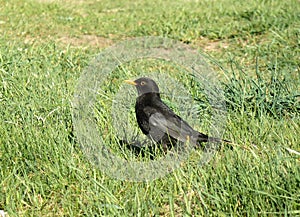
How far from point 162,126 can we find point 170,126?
0.06m

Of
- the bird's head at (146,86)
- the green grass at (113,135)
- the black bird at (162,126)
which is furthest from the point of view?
the bird's head at (146,86)

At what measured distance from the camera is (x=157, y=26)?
365 inches

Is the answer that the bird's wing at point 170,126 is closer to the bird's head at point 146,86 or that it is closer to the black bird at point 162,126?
the black bird at point 162,126

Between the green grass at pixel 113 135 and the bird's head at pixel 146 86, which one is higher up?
the bird's head at pixel 146 86

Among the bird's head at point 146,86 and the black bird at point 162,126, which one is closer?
the black bird at point 162,126

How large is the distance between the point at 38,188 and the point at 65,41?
5466 millimetres

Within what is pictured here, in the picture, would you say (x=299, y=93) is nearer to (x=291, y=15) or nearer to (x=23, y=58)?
(x=23, y=58)

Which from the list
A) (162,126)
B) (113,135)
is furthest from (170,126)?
(113,135)

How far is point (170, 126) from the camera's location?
3910 millimetres

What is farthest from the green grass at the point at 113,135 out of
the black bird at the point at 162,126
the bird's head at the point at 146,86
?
the bird's head at the point at 146,86

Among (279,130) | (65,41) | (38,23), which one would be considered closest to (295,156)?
(279,130)

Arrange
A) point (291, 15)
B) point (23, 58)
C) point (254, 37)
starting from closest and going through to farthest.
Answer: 1. point (23, 58)
2. point (254, 37)
3. point (291, 15)

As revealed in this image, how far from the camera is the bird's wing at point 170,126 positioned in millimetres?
3836

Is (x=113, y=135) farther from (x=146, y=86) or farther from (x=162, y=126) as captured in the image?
(x=146, y=86)
